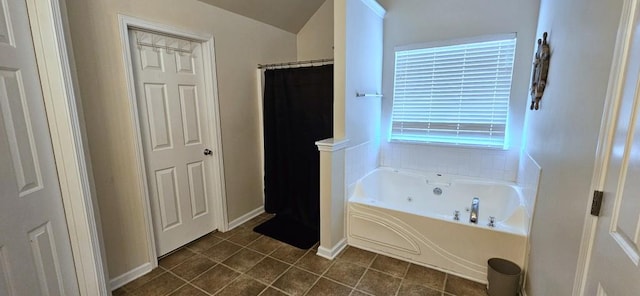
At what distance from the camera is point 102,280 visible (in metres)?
1.59

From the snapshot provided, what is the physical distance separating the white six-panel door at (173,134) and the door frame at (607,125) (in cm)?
263

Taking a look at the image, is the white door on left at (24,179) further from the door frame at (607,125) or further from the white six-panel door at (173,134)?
the door frame at (607,125)

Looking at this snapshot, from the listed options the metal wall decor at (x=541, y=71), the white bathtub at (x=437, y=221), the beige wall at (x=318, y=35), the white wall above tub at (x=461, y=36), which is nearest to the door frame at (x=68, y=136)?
the white bathtub at (x=437, y=221)

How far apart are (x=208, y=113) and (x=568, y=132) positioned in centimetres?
261

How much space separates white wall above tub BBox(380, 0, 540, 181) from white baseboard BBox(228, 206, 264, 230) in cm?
165

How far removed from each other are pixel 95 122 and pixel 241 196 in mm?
1524

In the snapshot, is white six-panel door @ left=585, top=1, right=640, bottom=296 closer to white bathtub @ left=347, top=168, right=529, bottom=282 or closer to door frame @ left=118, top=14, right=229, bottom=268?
white bathtub @ left=347, top=168, right=529, bottom=282

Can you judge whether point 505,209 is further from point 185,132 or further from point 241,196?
point 185,132

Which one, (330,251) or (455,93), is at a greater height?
(455,93)

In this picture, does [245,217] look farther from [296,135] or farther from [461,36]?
[461,36]

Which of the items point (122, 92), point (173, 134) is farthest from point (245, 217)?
point (122, 92)

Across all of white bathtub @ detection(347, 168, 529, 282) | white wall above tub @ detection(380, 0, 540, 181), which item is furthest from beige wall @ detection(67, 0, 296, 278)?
white wall above tub @ detection(380, 0, 540, 181)

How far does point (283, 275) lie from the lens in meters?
2.12

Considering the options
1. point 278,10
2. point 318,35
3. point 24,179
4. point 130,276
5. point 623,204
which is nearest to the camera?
point 623,204
